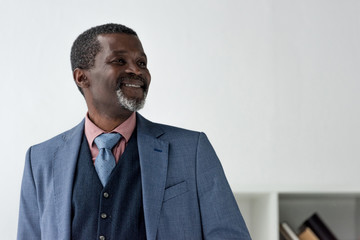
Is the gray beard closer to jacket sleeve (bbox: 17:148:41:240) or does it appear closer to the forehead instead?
the forehead

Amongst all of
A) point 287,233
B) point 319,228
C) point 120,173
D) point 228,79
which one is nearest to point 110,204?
point 120,173

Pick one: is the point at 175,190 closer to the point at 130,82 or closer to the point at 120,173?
the point at 120,173

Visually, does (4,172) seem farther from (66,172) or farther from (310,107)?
(310,107)

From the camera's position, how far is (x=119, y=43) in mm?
1641

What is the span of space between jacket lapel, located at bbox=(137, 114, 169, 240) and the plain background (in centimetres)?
78

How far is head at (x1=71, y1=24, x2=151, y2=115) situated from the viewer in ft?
5.25

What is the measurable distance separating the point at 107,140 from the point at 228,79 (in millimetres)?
970

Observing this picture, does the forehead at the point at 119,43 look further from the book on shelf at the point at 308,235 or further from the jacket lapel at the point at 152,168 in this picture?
the book on shelf at the point at 308,235

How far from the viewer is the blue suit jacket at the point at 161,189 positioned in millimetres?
1491

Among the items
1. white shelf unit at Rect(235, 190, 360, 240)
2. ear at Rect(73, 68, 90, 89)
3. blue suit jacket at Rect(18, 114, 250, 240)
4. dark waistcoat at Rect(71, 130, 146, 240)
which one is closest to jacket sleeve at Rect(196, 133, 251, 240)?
blue suit jacket at Rect(18, 114, 250, 240)

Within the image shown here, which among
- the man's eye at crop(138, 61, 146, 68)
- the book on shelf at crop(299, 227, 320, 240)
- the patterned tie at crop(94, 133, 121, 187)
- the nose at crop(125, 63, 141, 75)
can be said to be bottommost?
the book on shelf at crop(299, 227, 320, 240)

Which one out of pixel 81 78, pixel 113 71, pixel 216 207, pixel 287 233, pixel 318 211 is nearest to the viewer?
pixel 216 207

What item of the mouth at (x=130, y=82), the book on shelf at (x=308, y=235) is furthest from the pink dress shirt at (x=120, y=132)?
the book on shelf at (x=308, y=235)

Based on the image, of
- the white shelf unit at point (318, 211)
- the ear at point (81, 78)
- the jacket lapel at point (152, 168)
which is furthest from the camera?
the white shelf unit at point (318, 211)
